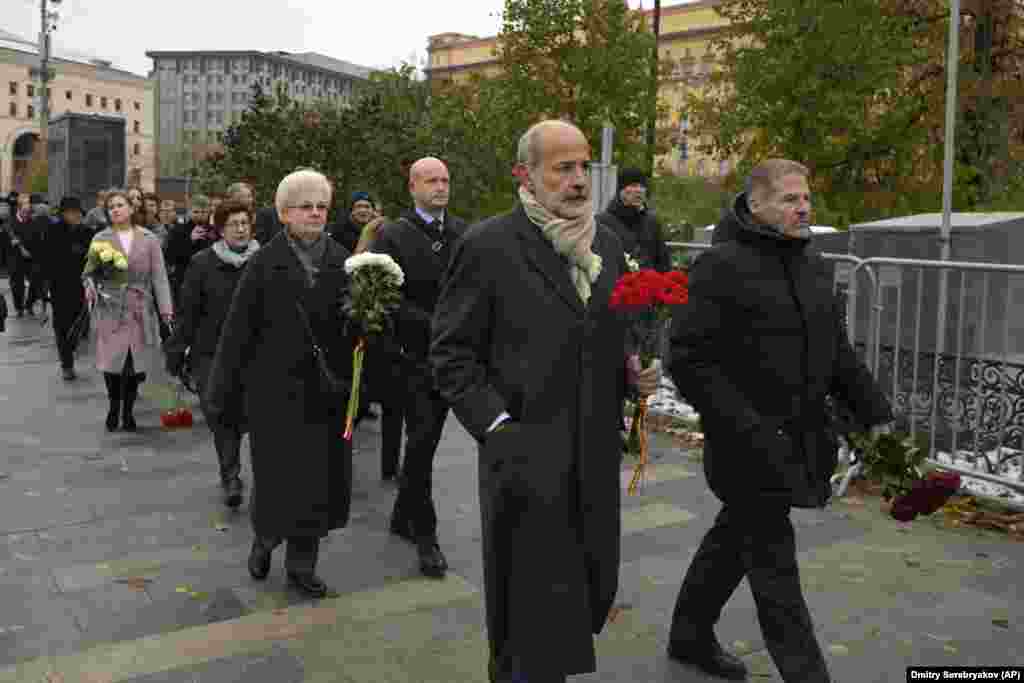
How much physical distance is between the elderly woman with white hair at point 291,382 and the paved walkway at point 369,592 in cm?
36

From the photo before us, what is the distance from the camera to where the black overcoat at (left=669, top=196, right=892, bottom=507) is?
12.2 feet

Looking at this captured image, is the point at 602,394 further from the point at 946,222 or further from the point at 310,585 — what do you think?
the point at 946,222

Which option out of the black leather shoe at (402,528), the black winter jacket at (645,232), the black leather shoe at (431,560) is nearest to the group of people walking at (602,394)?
the black leather shoe at (431,560)

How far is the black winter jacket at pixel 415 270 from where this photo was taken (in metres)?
5.79

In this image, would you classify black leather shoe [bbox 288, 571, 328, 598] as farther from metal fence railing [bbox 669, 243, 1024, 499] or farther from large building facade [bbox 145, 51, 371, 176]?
large building facade [bbox 145, 51, 371, 176]

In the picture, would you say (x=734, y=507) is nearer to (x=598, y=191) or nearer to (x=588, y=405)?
(x=588, y=405)

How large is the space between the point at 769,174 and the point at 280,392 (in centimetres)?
263

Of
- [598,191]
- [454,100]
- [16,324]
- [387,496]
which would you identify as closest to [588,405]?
[387,496]

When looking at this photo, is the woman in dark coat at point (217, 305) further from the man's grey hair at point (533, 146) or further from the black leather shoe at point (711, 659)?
the man's grey hair at point (533, 146)

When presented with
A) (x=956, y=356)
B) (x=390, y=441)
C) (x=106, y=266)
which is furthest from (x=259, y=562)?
(x=106, y=266)

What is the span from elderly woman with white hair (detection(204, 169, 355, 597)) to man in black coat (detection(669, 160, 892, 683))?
211cm

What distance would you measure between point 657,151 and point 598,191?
58.6 feet

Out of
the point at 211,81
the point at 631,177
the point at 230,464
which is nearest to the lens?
the point at 230,464

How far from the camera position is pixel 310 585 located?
17.0ft
